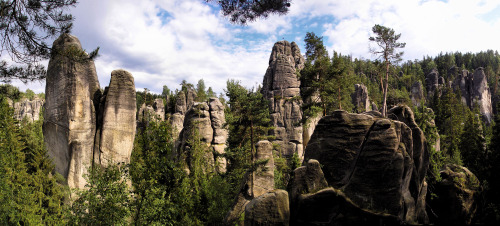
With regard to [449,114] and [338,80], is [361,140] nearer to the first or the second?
[338,80]

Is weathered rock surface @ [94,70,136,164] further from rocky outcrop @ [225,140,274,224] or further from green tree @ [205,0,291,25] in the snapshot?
green tree @ [205,0,291,25]

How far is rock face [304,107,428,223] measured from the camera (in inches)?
530

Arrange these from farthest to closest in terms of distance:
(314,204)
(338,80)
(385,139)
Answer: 1. (338,80)
2. (385,139)
3. (314,204)

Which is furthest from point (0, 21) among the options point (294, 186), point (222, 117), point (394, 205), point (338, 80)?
point (222, 117)

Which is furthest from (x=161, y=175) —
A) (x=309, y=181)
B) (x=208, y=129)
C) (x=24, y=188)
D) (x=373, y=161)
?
(x=208, y=129)

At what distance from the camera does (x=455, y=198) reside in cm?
1895

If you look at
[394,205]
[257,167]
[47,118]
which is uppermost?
[47,118]

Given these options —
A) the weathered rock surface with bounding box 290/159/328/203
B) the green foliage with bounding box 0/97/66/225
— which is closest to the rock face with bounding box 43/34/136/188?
the green foliage with bounding box 0/97/66/225

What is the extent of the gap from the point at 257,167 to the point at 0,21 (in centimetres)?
1338

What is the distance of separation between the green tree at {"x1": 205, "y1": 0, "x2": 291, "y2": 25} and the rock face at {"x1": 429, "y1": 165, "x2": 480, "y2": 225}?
63.2 ft

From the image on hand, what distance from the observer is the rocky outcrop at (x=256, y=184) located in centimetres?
1577

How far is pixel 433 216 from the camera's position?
1933 cm

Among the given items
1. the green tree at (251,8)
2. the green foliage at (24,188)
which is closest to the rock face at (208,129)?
the green foliage at (24,188)

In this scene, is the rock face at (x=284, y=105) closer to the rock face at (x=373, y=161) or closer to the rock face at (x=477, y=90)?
the rock face at (x=373, y=161)
